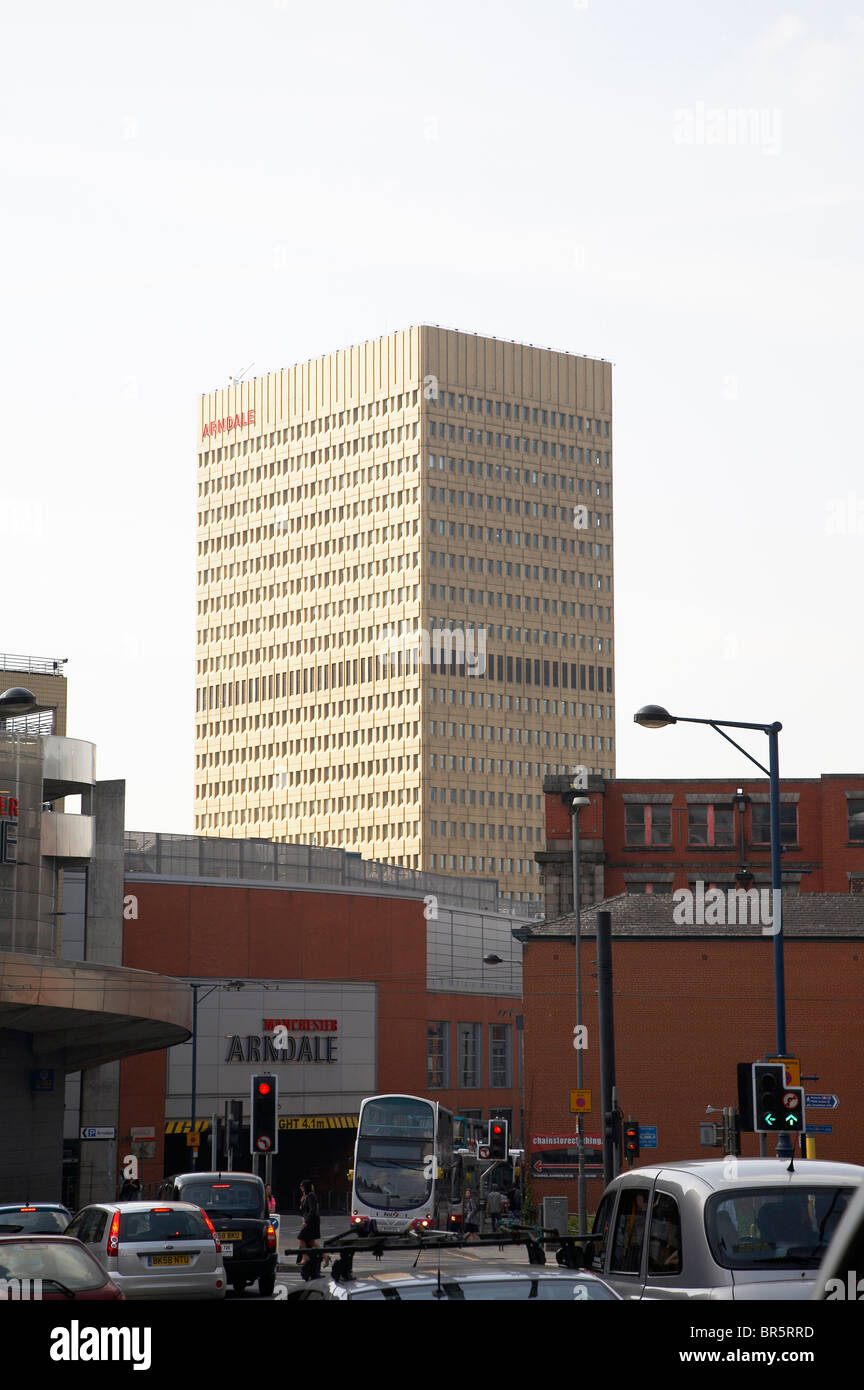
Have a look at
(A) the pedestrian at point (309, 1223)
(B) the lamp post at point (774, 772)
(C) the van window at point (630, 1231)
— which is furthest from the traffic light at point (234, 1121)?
(C) the van window at point (630, 1231)

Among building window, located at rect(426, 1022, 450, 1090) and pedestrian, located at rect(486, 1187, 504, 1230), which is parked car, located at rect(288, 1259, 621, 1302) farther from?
building window, located at rect(426, 1022, 450, 1090)

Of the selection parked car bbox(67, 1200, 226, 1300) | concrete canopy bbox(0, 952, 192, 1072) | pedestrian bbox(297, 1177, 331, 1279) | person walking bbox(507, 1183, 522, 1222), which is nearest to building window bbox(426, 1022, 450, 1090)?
person walking bbox(507, 1183, 522, 1222)

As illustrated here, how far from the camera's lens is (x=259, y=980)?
250ft

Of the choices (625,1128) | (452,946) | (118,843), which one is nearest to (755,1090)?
(625,1128)

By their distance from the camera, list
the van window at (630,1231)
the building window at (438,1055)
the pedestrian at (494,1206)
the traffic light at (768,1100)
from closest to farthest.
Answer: the van window at (630,1231), the traffic light at (768,1100), the pedestrian at (494,1206), the building window at (438,1055)

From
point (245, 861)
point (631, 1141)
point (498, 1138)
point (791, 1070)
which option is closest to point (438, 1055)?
point (245, 861)

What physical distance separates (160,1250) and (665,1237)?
35.4ft

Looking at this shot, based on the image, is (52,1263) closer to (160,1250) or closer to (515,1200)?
(160,1250)

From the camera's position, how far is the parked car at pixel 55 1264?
1288 centimetres

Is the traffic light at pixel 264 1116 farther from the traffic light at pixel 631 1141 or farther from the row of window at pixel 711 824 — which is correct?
the row of window at pixel 711 824

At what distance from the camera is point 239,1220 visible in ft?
83.7

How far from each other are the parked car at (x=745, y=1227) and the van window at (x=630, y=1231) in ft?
1.08
